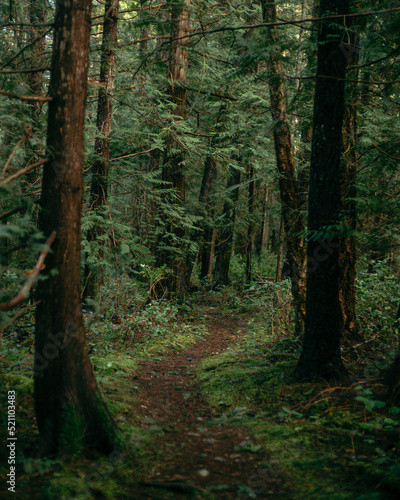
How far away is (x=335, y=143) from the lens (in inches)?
212

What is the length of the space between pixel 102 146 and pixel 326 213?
6352mm

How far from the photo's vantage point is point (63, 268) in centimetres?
357

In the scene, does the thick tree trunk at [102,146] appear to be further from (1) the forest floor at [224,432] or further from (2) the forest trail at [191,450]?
(2) the forest trail at [191,450]

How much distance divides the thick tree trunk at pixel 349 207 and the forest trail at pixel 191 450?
9.15ft

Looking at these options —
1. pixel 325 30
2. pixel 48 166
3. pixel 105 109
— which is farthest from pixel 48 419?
pixel 105 109

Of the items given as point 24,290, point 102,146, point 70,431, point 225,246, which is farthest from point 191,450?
point 225,246

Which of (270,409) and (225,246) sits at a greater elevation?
(225,246)

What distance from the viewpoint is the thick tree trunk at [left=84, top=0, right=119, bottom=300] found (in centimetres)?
930

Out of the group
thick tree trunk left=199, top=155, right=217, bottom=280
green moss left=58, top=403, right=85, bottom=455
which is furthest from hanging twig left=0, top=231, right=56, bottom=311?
thick tree trunk left=199, top=155, right=217, bottom=280

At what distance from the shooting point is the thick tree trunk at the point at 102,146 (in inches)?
366

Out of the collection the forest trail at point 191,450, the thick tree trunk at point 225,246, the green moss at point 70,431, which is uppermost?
the thick tree trunk at point 225,246

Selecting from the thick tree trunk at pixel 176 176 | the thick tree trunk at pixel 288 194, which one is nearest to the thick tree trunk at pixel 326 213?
the thick tree trunk at pixel 288 194

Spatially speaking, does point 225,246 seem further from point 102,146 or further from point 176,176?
point 102,146

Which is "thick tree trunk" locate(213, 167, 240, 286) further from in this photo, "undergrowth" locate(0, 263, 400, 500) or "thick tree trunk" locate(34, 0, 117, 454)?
"thick tree trunk" locate(34, 0, 117, 454)
